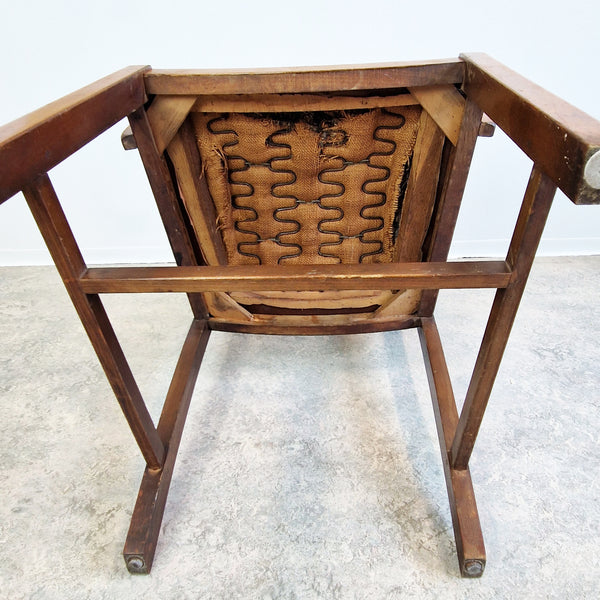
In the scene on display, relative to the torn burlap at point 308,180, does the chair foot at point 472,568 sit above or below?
below

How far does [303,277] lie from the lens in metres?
0.81

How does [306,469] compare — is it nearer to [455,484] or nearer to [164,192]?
[455,484]

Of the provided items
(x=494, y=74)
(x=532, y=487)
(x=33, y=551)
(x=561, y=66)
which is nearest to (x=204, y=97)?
(x=494, y=74)

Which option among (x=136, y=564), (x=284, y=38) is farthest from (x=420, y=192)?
(x=136, y=564)

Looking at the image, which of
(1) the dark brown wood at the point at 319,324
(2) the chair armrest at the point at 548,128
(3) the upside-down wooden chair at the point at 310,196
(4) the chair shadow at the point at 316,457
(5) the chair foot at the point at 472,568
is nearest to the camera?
(2) the chair armrest at the point at 548,128

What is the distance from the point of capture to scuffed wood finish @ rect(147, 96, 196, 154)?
0.96 m

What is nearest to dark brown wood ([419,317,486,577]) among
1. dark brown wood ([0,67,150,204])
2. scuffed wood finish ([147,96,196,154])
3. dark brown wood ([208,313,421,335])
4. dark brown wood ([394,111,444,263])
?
dark brown wood ([208,313,421,335])

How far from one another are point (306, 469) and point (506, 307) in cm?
69

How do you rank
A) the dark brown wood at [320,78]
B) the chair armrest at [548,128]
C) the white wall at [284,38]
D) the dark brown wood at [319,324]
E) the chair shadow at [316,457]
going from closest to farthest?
the chair armrest at [548,128] < the dark brown wood at [320,78] < the chair shadow at [316,457] < the dark brown wood at [319,324] < the white wall at [284,38]

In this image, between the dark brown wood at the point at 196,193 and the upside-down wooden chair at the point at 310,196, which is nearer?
the upside-down wooden chair at the point at 310,196

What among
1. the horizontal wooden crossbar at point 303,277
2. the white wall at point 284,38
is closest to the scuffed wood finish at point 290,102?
the horizontal wooden crossbar at point 303,277

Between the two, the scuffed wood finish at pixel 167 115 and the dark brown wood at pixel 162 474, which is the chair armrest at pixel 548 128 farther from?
the dark brown wood at pixel 162 474

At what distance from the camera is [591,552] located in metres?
1.06

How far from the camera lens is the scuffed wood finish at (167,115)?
3.16 ft
